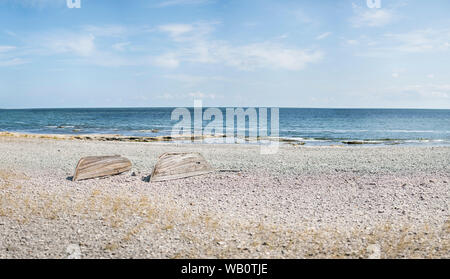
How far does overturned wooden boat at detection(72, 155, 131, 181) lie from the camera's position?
11.1 m

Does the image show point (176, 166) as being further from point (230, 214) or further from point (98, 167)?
point (230, 214)

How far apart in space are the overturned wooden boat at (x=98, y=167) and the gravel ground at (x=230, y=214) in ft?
1.06

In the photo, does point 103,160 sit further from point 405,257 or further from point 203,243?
point 405,257

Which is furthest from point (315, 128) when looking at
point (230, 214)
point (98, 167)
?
point (230, 214)

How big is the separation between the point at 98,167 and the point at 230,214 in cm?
544

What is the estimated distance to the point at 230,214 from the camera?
7988mm

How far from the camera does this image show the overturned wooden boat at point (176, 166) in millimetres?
11102

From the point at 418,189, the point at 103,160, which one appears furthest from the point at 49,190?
the point at 418,189

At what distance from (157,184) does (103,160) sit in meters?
2.21

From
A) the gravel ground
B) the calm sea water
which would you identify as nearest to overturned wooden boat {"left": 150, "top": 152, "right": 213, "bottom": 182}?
the gravel ground

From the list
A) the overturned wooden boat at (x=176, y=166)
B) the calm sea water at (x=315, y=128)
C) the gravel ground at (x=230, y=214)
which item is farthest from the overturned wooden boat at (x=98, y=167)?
the calm sea water at (x=315, y=128)

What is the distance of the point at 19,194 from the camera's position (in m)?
9.28

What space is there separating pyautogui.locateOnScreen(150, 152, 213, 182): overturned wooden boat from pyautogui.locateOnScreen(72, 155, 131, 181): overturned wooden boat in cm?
150
